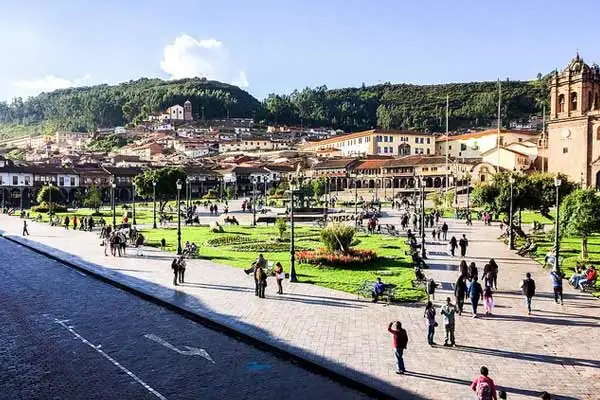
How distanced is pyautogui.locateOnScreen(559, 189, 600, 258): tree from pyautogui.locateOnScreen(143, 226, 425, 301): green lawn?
631 centimetres

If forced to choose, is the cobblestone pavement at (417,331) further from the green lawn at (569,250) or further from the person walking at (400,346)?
the green lawn at (569,250)

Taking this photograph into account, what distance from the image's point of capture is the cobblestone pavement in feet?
33.0

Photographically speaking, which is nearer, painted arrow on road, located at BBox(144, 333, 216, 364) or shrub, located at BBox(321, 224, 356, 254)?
painted arrow on road, located at BBox(144, 333, 216, 364)

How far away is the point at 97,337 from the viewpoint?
13.3m

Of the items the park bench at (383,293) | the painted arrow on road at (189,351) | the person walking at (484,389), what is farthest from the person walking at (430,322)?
the painted arrow on road at (189,351)

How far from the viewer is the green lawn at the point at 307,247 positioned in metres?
19.0

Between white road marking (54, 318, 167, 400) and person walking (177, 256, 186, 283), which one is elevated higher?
person walking (177, 256, 186, 283)

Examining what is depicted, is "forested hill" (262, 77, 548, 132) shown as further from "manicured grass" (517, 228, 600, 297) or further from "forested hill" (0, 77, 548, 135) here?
"manicured grass" (517, 228, 600, 297)

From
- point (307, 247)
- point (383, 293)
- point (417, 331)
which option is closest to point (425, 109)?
point (307, 247)

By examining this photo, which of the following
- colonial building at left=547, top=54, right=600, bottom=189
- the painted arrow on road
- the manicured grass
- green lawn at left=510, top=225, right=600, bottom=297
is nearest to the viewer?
the painted arrow on road

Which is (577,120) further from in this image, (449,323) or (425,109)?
(425,109)

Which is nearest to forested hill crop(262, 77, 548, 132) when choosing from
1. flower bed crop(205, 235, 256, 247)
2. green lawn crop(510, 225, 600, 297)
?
green lawn crop(510, 225, 600, 297)

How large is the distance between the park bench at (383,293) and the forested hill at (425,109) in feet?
478

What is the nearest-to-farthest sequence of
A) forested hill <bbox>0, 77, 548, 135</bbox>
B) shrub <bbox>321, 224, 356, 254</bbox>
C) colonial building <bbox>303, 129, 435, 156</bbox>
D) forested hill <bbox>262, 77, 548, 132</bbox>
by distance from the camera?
1. shrub <bbox>321, 224, 356, 254</bbox>
2. colonial building <bbox>303, 129, 435, 156</bbox>
3. forested hill <bbox>262, 77, 548, 132</bbox>
4. forested hill <bbox>0, 77, 548, 135</bbox>
